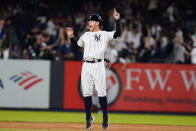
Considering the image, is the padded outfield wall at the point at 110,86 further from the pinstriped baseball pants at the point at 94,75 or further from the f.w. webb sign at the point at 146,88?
the pinstriped baseball pants at the point at 94,75

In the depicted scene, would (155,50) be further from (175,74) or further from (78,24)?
(78,24)

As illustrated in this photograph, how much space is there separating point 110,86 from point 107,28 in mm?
4552

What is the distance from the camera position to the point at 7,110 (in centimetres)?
1606

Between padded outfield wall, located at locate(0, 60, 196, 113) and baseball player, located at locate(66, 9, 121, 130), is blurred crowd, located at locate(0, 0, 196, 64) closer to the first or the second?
padded outfield wall, located at locate(0, 60, 196, 113)

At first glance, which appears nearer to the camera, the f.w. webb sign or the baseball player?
the baseball player

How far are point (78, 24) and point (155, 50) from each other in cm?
354

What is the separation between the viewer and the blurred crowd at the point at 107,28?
57.4ft

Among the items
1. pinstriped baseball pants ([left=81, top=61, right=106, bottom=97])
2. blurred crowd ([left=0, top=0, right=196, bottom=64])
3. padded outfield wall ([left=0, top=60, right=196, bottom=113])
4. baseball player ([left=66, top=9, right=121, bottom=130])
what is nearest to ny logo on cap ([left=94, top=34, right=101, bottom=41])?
baseball player ([left=66, top=9, right=121, bottom=130])

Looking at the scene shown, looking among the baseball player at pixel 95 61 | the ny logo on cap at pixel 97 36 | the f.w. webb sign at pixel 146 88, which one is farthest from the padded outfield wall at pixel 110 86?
the ny logo on cap at pixel 97 36

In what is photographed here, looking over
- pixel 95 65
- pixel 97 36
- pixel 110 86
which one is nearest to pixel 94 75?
pixel 95 65

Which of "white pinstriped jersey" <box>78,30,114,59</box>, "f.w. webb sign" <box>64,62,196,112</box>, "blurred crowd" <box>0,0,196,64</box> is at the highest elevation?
"blurred crowd" <box>0,0,196,64</box>

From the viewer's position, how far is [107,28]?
2031 cm

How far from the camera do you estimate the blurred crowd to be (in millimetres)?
17483

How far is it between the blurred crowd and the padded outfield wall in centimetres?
75
